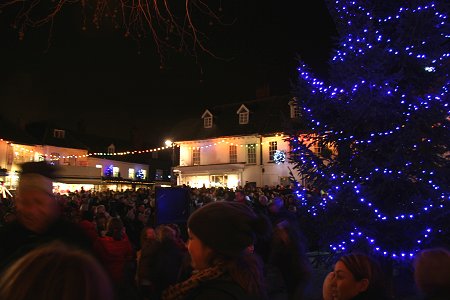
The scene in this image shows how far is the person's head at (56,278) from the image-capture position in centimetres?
114

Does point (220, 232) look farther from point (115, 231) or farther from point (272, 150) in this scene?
point (272, 150)

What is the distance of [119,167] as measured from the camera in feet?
175

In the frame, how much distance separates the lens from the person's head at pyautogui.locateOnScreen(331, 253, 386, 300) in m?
2.85

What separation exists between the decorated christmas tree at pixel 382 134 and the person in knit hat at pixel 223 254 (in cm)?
632

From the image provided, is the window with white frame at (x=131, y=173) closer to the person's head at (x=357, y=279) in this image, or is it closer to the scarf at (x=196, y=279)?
the person's head at (x=357, y=279)

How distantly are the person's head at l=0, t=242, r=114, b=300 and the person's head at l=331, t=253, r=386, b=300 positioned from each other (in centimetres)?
212

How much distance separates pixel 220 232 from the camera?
2.02 metres

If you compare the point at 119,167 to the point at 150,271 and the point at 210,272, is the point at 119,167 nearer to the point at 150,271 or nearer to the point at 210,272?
the point at 150,271

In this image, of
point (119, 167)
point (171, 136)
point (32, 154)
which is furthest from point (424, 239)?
point (119, 167)

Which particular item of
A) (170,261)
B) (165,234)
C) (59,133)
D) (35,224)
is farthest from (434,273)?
(59,133)

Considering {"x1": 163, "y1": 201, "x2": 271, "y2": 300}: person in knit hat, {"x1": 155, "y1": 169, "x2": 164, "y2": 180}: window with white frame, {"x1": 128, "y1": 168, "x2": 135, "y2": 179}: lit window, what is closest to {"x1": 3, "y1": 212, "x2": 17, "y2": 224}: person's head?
{"x1": 163, "y1": 201, "x2": 271, "y2": 300}: person in knit hat

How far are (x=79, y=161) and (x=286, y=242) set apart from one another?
150ft

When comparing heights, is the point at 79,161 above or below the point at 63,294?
above

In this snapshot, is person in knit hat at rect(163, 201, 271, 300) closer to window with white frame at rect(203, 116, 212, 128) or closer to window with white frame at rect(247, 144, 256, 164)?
window with white frame at rect(247, 144, 256, 164)
